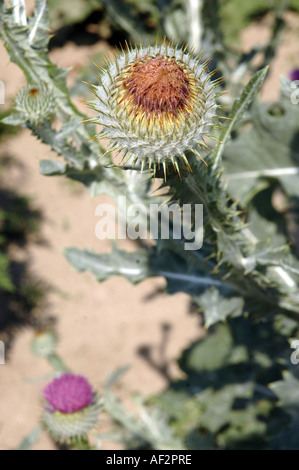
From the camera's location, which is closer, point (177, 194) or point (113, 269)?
point (177, 194)

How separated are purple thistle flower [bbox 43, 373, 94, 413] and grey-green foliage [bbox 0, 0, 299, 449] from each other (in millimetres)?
350

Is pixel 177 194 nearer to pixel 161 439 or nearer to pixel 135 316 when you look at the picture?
pixel 161 439

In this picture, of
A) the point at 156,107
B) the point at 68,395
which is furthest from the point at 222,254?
the point at 68,395

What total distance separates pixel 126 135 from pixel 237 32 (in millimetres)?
4489

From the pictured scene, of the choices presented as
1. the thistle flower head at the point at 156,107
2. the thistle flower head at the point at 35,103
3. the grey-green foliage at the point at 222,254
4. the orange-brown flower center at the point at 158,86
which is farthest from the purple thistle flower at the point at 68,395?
the orange-brown flower center at the point at 158,86

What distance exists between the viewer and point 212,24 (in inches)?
129

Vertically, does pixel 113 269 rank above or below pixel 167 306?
above

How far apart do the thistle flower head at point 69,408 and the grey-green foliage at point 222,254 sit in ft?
1.12

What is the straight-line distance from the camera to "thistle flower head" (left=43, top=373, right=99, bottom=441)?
227 centimetres

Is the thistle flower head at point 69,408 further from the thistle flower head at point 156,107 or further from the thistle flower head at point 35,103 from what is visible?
the thistle flower head at point 156,107

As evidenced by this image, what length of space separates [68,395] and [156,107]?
1.54 m

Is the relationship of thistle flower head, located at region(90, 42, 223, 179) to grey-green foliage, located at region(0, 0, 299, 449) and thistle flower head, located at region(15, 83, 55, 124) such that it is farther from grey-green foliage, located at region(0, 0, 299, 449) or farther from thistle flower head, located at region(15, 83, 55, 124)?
thistle flower head, located at region(15, 83, 55, 124)

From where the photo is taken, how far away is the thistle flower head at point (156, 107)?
1309 millimetres
